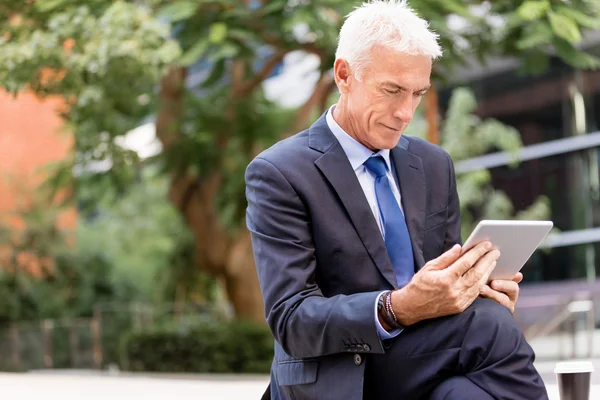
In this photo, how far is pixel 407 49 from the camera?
2.62 meters

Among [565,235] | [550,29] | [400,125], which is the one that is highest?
[400,125]

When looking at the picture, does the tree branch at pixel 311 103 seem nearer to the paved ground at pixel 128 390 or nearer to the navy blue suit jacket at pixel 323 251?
the paved ground at pixel 128 390

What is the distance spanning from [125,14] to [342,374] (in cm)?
756

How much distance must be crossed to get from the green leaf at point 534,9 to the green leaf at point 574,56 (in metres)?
0.28

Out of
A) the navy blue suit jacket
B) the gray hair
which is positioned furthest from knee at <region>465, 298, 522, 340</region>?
the gray hair

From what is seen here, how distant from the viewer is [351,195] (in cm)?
269

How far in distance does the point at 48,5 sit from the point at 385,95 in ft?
25.0

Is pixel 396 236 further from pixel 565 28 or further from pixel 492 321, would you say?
pixel 565 28

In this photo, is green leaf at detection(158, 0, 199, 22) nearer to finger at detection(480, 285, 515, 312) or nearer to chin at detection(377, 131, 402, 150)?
chin at detection(377, 131, 402, 150)

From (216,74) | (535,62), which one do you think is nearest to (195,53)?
(216,74)

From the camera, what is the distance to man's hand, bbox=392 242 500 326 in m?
2.36

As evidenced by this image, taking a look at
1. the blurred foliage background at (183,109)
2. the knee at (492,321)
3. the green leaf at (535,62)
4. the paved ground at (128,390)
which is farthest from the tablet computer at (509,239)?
the green leaf at (535,62)

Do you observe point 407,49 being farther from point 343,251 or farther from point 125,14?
point 125,14

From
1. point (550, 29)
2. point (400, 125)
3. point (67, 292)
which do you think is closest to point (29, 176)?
point (67, 292)
